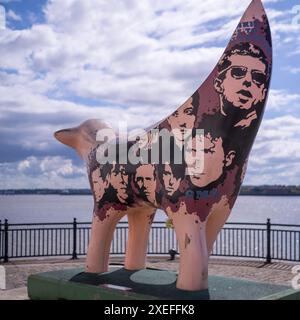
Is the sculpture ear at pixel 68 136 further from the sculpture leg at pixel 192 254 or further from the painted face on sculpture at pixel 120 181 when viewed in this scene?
the sculpture leg at pixel 192 254

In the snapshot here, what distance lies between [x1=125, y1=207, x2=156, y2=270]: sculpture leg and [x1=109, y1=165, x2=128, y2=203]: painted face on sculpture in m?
0.86

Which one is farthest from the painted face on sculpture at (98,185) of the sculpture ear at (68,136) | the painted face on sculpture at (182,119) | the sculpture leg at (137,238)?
the painted face on sculpture at (182,119)

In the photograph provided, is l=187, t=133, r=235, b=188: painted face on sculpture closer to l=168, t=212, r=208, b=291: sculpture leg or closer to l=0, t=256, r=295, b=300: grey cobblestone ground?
l=168, t=212, r=208, b=291: sculpture leg

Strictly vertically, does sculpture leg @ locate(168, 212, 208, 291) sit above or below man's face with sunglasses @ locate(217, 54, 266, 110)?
below

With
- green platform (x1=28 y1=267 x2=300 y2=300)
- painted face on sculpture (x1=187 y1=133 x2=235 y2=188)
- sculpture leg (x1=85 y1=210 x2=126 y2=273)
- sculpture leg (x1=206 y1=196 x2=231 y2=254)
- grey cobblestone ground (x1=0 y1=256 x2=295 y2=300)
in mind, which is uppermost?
painted face on sculpture (x1=187 y1=133 x2=235 y2=188)

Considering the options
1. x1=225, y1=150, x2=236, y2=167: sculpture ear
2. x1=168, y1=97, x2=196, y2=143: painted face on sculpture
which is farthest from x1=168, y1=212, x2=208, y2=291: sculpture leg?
x1=168, y1=97, x2=196, y2=143: painted face on sculpture

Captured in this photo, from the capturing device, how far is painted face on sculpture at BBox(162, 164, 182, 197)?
6.23 metres

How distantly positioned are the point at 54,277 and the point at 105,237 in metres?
0.97

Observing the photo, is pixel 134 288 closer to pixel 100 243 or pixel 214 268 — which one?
pixel 100 243

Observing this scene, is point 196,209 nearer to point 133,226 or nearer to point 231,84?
point 231,84

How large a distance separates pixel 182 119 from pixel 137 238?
2.50m

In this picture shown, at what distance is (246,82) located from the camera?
593 centimetres

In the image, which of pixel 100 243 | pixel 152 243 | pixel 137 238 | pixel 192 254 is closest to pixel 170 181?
pixel 192 254
